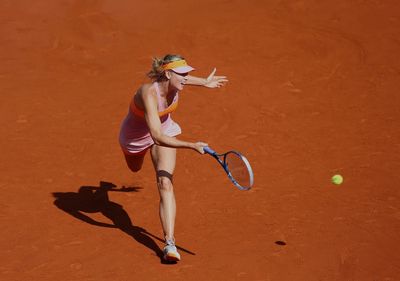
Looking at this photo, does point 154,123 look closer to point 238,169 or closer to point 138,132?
point 138,132

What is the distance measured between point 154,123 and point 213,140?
2.63m

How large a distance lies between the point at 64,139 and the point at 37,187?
3.76 feet

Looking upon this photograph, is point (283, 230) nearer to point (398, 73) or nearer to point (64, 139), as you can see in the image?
point (64, 139)

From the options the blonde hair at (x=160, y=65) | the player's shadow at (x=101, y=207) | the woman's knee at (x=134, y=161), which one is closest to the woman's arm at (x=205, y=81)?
the blonde hair at (x=160, y=65)

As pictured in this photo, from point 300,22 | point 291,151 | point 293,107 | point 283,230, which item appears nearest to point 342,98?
point 293,107

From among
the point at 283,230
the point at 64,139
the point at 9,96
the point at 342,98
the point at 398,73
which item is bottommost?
the point at 283,230

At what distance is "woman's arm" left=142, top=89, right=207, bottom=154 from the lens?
6.61m

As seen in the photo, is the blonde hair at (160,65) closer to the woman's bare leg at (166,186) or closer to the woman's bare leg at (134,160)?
the woman's bare leg at (166,186)

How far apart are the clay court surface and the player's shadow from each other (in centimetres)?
2

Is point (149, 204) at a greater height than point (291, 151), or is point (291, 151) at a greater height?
point (291, 151)

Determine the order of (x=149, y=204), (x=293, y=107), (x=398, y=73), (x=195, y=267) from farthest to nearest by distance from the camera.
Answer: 1. (x=398, y=73)
2. (x=293, y=107)
3. (x=149, y=204)
4. (x=195, y=267)

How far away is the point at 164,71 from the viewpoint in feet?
22.9

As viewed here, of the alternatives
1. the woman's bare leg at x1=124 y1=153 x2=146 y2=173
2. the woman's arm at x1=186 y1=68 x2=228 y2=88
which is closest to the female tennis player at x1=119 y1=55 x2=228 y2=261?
the woman's bare leg at x1=124 y1=153 x2=146 y2=173

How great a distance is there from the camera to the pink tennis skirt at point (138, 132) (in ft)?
24.4
